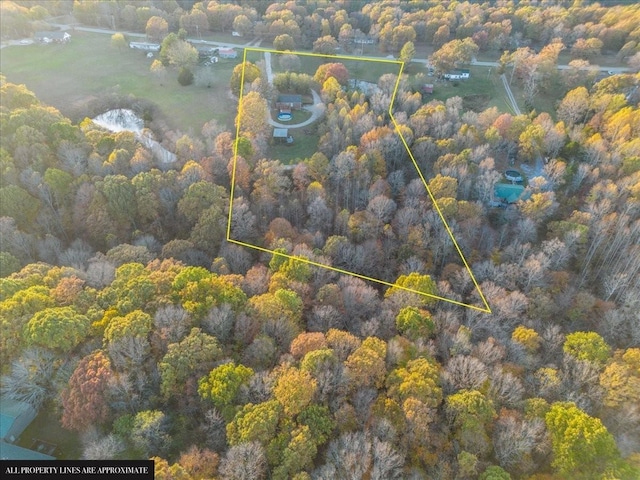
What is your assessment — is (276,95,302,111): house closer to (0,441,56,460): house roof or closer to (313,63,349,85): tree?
(313,63,349,85): tree

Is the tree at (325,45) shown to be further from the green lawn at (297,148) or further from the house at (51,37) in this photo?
the house at (51,37)

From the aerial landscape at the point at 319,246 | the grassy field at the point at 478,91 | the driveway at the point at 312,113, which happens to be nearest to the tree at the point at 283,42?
the aerial landscape at the point at 319,246

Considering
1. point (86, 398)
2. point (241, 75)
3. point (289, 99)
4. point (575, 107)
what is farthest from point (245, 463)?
point (575, 107)

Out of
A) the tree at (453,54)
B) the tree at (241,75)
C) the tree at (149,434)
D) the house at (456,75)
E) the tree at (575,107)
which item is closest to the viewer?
the tree at (149,434)

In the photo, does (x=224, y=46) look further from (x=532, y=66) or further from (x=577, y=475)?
(x=577, y=475)

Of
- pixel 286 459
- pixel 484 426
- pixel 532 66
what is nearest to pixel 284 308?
pixel 286 459

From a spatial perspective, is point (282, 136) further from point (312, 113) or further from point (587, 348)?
point (587, 348)

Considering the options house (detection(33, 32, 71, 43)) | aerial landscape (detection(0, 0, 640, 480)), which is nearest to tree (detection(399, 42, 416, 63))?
aerial landscape (detection(0, 0, 640, 480))
